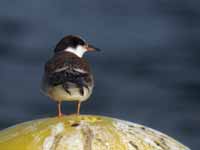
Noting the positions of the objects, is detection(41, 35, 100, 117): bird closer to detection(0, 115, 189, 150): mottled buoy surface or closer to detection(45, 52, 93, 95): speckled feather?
detection(45, 52, 93, 95): speckled feather

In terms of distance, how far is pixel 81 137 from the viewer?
7586mm

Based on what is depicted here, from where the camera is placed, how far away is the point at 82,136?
760 centimetres

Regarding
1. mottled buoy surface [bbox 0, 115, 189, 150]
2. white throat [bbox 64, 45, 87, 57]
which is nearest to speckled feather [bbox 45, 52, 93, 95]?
white throat [bbox 64, 45, 87, 57]

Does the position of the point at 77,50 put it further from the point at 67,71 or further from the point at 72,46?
the point at 67,71

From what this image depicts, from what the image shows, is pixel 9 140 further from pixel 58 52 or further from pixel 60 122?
pixel 58 52

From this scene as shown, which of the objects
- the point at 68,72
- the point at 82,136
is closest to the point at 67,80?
the point at 68,72

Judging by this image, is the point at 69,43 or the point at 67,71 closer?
the point at 67,71

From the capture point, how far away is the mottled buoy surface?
7.55 meters

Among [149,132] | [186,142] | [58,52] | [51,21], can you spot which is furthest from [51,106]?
[149,132]

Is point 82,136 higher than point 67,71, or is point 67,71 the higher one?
point 67,71

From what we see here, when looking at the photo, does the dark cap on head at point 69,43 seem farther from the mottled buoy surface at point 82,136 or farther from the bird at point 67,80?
the mottled buoy surface at point 82,136

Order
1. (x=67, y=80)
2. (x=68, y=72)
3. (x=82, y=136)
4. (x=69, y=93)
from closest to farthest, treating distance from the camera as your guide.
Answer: (x=82, y=136), (x=69, y=93), (x=67, y=80), (x=68, y=72)

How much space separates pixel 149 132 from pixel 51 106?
1158 centimetres

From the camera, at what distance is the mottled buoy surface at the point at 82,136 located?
7.55 m
